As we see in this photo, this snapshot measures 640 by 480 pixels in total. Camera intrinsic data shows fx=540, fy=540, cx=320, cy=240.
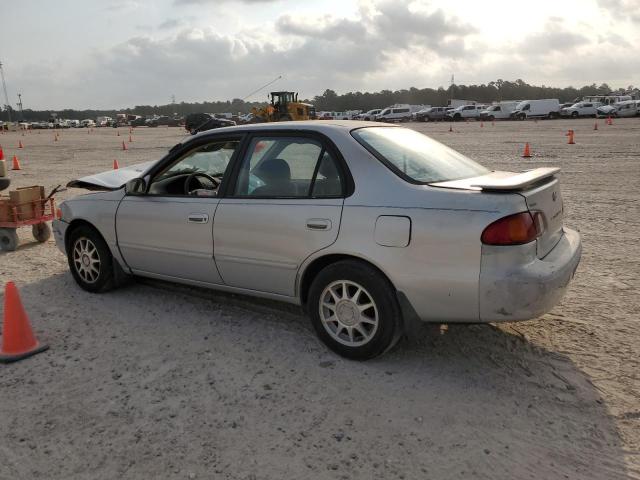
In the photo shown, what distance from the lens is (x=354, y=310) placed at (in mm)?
3639

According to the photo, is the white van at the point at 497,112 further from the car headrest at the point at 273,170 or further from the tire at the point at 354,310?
the tire at the point at 354,310

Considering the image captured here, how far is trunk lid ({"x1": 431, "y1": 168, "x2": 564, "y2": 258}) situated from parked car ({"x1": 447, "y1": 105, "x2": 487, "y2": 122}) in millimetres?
58928

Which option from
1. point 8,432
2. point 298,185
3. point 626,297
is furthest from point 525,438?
point 8,432

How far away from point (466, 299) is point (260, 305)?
2.11m

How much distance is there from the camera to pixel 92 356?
154 inches

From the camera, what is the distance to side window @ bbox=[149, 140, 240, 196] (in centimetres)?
457

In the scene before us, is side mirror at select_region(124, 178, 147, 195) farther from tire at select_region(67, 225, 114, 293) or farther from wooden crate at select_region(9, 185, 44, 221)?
wooden crate at select_region(9, 185, 44, 221)

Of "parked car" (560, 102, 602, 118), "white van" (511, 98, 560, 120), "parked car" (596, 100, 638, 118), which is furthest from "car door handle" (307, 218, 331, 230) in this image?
"white van" (511, 98, 560, 120)

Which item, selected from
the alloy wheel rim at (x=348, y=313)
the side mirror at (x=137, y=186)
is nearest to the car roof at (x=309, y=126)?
the side mirror at (x=137, y=186)

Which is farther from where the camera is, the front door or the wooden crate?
the wooden crate

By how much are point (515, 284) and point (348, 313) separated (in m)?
1.11

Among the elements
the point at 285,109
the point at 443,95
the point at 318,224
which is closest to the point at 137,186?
the point at 318,224

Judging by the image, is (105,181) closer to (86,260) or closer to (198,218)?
(86,260)

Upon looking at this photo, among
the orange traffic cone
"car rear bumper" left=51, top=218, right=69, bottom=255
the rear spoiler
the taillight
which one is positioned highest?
the rear spoiler
